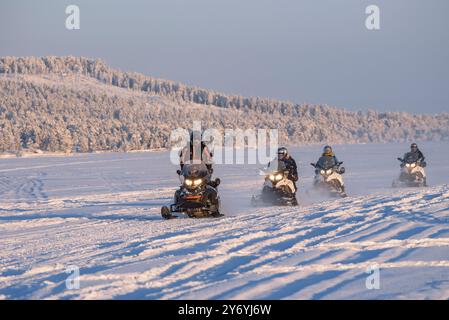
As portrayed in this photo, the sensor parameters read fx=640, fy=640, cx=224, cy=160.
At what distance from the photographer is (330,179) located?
61.5 ft

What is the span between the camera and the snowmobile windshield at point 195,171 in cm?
1368

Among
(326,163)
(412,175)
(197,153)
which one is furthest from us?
(412,175)

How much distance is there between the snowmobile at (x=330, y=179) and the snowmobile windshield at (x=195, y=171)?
5.86 meters

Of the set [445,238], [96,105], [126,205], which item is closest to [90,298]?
[445,238]

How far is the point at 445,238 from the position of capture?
9305 mm

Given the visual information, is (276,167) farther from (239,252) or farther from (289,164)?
(239,252)

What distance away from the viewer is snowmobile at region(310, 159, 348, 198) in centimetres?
1873

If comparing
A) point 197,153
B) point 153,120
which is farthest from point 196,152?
point 153,120

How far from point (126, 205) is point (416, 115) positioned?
157 m

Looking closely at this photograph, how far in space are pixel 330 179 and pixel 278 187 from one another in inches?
127

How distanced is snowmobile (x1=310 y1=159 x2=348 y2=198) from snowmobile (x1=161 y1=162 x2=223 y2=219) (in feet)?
19.3

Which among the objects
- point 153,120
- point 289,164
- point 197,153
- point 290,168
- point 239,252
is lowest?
point 239,252

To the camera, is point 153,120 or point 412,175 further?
point 153,120

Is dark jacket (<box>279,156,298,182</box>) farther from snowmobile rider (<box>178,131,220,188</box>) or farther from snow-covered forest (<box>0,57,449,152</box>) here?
snow-covered forest (<box>0,57,449,152</box>)
